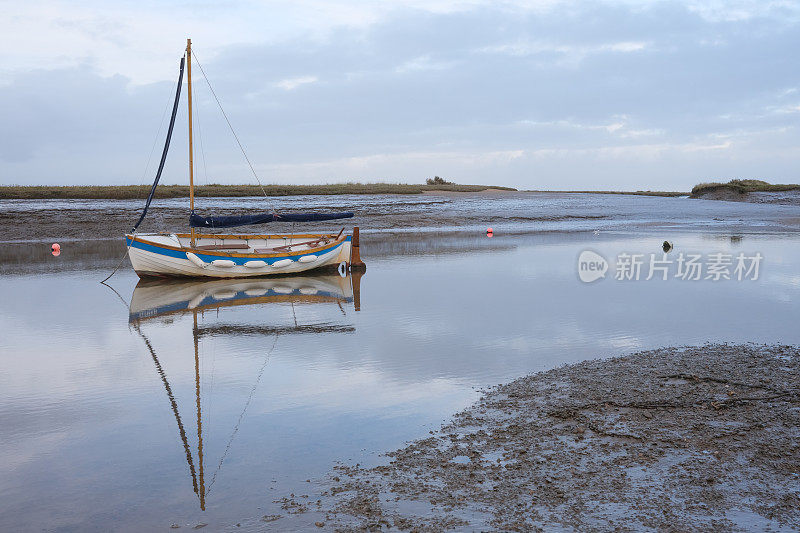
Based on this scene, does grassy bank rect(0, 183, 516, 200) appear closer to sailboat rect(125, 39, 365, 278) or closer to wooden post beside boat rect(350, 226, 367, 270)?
sailboat rect(125, 39, 365, 278)

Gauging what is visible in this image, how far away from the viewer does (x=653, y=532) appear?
4.97 metres

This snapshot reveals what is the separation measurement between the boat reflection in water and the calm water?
5 cm

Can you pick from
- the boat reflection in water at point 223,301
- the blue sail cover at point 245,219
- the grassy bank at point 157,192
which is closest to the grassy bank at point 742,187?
the grassy bank at point 157,192

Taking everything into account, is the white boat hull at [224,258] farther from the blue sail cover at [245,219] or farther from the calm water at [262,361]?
the calm water at [262,361]

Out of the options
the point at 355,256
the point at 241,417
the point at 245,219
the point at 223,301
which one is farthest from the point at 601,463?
the point at 245,219

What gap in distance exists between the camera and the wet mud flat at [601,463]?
17.2 feet

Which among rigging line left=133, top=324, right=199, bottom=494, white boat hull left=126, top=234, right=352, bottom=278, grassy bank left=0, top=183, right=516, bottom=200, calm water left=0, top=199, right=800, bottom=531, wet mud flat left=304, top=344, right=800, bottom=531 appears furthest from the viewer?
grassy bank left=0, top=183, right=516, bottom=200

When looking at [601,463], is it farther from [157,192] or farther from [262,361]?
[157,192]

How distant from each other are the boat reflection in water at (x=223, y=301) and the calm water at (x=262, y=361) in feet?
0.18

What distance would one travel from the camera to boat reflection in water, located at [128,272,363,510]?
383 inches

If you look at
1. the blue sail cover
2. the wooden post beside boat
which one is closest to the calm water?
the wooden post beside boat

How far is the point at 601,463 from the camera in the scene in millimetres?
6199

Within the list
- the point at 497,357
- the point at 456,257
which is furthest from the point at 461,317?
the point at 456,257

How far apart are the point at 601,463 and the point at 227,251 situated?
1572 cm
